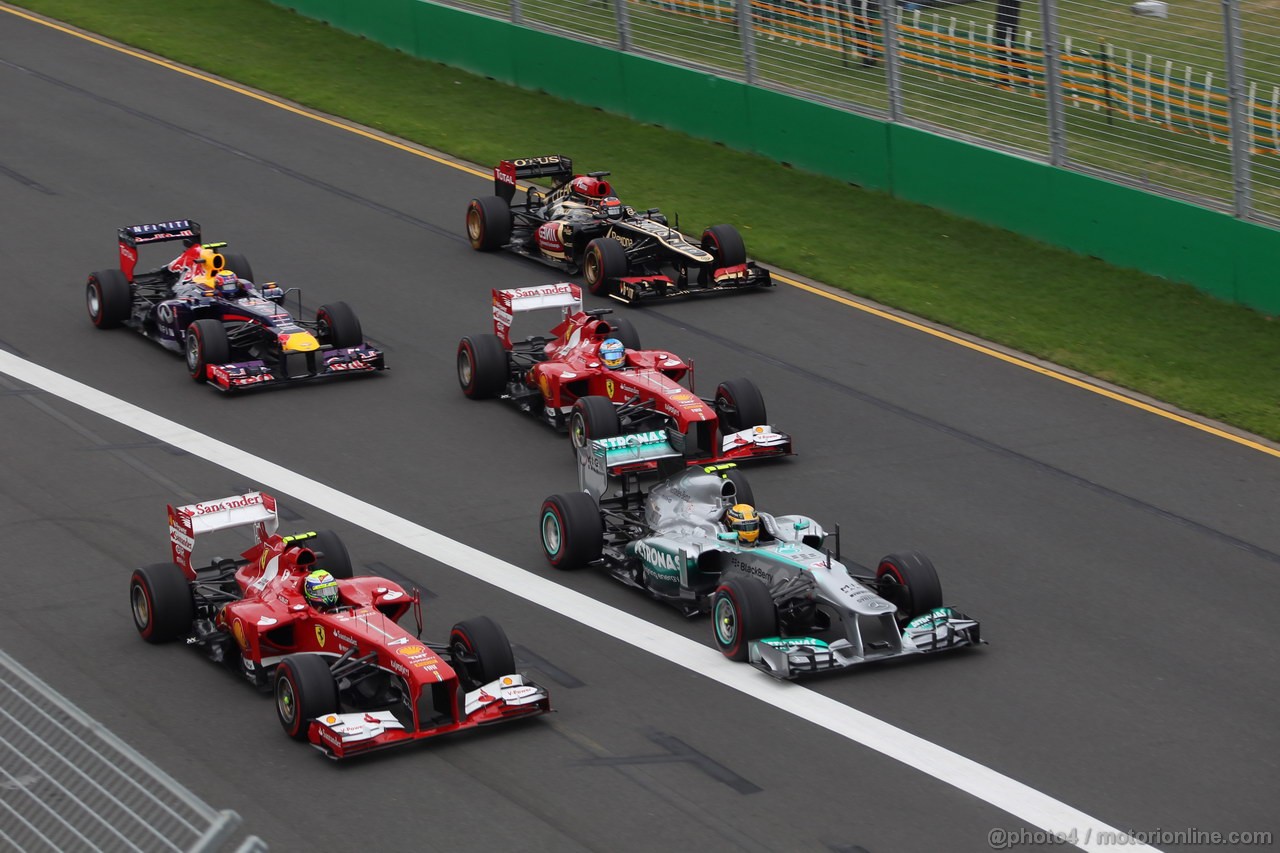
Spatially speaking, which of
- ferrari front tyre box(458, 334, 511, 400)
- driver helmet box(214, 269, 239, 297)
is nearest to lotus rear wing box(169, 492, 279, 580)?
ferrari front tyre box(458, 334, 511, 400)

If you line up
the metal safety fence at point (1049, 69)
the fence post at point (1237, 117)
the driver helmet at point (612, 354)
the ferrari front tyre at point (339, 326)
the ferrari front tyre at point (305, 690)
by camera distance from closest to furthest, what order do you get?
the ferrari front tyre at point (305, 690)
the driver helmet at point (612, 354)
the ferrari front tyre at point (339, 326)
the fence post at point (1237, 117)
the metal safety fence at point (1049, 69)

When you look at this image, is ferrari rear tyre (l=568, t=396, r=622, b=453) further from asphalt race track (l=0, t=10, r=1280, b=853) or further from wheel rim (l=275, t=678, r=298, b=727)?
wheel rim (l=275, t=678, r=298, b=727)

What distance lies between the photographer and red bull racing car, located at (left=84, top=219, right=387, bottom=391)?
20.3 metres

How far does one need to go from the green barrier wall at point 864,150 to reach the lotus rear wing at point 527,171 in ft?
15.1

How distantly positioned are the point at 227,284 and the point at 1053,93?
11336 mm

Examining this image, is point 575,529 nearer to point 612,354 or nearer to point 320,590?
point 320,590

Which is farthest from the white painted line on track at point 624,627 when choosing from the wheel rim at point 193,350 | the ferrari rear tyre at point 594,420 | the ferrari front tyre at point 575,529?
the ferrari rear tyre at point 594,420

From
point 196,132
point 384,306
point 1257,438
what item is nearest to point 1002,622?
point 1257,438

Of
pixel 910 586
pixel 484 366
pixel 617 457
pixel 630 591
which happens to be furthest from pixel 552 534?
pixel 484 366

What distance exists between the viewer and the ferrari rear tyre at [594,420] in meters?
17.9

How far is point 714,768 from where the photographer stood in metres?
12.8

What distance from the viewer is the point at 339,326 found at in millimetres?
20844

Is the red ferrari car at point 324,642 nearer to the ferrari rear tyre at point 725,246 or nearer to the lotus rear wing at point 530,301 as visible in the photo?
the lotus rear wing at point 530,301

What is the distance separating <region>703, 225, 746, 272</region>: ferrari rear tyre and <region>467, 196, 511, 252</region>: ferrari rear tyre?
2865 mm
